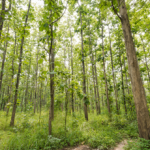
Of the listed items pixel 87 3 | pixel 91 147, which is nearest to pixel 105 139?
pixel 91 147

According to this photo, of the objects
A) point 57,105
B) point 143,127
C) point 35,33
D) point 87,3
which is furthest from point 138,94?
point 35,33

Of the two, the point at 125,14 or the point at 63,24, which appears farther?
the point at 63,24

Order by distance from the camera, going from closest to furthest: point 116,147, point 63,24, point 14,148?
point 14,148
point 116,147
point 63,24

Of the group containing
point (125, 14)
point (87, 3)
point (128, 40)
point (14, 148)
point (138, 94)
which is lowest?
point (14, 148)

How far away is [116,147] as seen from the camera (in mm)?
3910

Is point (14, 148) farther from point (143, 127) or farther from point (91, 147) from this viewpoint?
point (143, 127)

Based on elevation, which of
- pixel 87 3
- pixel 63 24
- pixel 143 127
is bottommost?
pixel 143 127

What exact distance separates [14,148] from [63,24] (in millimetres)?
15483

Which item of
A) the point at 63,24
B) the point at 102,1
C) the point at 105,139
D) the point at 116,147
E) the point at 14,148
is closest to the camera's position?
the point at 14,148

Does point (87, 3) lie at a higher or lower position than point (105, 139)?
higher

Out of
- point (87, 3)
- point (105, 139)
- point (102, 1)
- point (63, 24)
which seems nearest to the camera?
point (102, 1)

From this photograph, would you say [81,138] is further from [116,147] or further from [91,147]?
[116,147]

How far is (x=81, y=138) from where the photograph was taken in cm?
441

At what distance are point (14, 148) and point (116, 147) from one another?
4039mm
